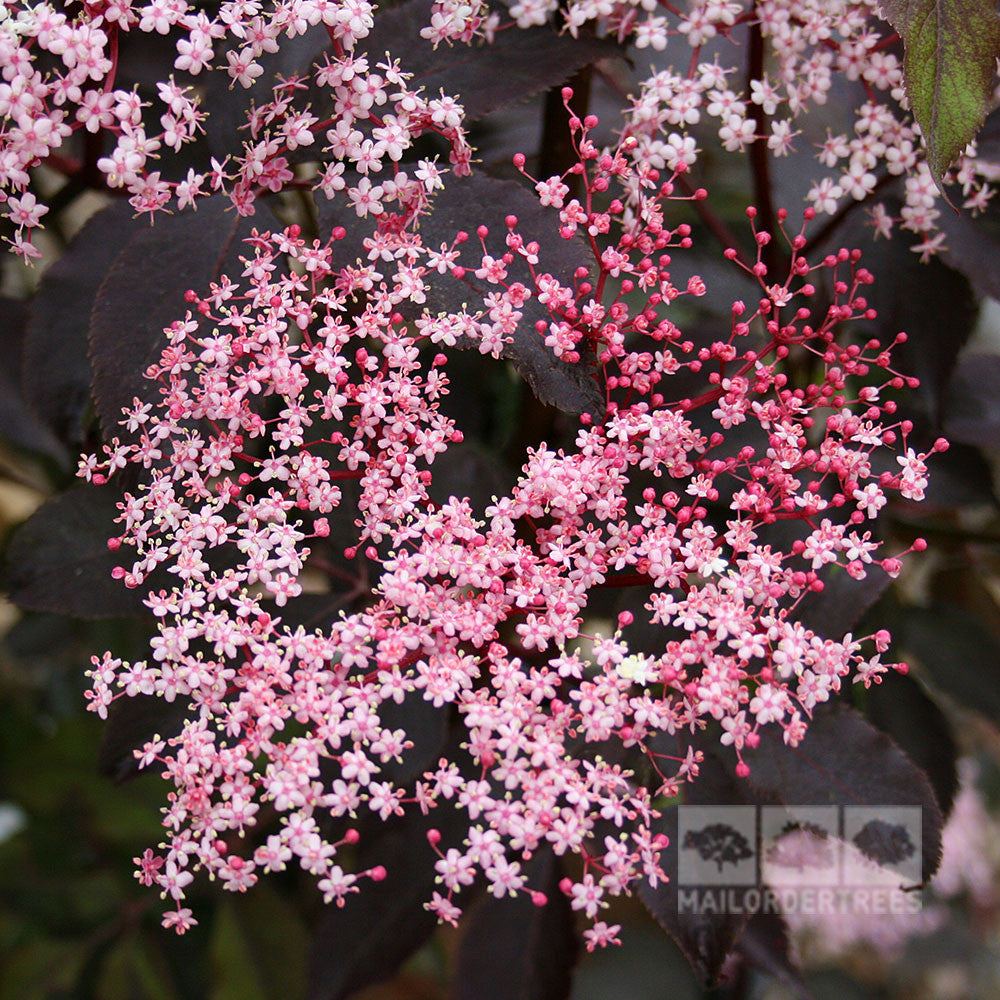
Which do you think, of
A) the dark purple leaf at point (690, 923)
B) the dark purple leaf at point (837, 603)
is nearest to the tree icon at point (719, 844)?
the dark purple leaf at point (690, 923)

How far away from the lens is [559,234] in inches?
21.0

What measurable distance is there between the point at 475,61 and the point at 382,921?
596 millimetres

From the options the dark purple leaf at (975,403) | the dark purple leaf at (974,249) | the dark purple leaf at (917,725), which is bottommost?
the dark purple leaf at (917,725)

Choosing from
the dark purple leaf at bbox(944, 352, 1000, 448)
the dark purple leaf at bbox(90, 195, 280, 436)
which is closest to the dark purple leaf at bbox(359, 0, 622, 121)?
the dark purple leaf at bbox(90, 195, 280, 436)

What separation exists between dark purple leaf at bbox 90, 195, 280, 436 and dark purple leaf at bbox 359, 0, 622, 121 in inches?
4.9

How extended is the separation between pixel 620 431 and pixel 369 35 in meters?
0.29

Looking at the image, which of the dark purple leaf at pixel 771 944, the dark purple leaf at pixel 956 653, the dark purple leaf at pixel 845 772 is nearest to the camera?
the dark purple leaf at pixel 845 772

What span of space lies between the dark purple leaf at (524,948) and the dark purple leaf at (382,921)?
6 centimetres

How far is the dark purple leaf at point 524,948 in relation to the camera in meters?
0.72

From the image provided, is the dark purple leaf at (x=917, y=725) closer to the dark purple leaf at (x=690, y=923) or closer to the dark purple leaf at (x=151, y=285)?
the dark purple leaf at (x=690, y=923)

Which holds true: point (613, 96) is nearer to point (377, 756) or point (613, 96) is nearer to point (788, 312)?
point (788, 312)

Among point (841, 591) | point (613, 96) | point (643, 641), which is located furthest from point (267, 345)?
point (613, 96)

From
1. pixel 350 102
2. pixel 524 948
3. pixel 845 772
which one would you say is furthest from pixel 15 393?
pixel 845 772

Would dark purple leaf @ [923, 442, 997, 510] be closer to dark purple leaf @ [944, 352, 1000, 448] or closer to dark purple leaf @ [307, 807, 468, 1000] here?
dark purple leaf @ [944, 352, 1000, 448]
